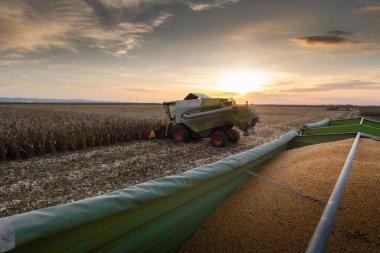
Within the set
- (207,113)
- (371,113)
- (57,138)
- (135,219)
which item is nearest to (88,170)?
(57,138)

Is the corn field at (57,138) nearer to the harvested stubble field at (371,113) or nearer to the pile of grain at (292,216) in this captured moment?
the pile of grain at (292,216)

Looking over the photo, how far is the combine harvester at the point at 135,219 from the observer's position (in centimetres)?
94

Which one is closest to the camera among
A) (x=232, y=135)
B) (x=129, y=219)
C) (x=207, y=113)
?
(x=129, y=219)

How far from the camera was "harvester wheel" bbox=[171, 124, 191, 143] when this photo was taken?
8125 millimetres

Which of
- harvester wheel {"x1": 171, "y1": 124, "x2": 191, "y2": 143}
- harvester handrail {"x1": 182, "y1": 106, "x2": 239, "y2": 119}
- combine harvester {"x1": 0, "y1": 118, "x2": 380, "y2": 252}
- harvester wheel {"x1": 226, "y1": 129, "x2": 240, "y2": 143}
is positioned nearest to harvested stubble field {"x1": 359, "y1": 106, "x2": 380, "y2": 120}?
harvester wheel {"x1": 226, "y1": 129, "x2": 240, "y2": 143}

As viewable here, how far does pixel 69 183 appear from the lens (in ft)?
14.0

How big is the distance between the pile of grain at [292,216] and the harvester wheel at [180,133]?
5648mm

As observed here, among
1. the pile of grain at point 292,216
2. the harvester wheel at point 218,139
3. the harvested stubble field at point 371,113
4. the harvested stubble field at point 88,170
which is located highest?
the pile of grain at point 292,216

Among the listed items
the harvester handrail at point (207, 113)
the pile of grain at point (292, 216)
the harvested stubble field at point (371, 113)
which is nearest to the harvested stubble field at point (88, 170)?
the harvester handrail at point (207, 113)

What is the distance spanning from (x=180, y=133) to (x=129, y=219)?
7001mm

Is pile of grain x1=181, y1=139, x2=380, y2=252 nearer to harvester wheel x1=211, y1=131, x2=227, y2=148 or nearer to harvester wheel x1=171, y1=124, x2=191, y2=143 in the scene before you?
harvester wheel x1=211, y1=131, x2=227, y2=148

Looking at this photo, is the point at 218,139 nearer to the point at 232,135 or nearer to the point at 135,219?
the point at 232,135

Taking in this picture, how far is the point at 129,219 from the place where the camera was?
→ 3.98ft

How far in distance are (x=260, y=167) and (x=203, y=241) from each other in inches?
53.5
